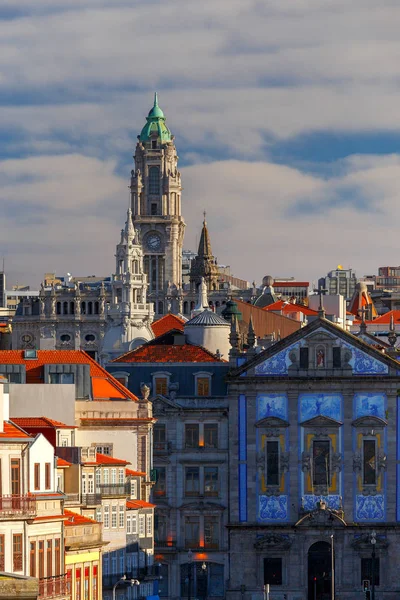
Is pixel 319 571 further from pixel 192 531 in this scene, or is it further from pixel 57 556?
pixel 57 556

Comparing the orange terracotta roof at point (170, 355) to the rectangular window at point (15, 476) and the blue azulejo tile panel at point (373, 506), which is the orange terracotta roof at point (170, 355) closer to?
the blue azulejo tile panel at point (373, 506)

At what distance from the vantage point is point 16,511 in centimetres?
7681

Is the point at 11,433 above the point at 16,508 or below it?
above

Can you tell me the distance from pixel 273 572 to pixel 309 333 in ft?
43.5

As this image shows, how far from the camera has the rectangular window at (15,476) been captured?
256 ft

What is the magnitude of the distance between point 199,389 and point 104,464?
28.6 meters

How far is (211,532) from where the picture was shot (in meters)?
130

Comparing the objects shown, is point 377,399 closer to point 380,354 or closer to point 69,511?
point 380,354


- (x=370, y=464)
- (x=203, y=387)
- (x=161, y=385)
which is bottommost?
(x=370, y=464)

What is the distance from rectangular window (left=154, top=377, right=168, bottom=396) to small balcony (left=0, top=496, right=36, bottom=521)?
5474 cm

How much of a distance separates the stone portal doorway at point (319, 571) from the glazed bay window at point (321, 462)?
347cm

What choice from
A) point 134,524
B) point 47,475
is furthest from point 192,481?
point 47,475

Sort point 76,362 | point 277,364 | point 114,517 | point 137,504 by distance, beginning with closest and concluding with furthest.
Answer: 1. point 114,517
2. point 137,504
3. point 76,362
4. point 277,364

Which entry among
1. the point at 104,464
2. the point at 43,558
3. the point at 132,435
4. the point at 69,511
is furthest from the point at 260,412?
the point at 43,558
